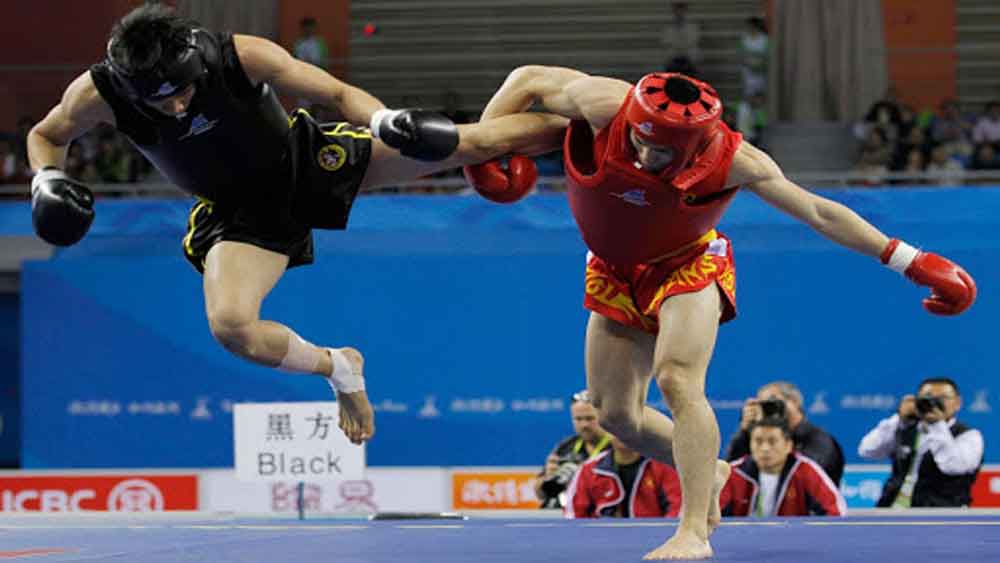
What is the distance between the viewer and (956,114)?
15.4 metres

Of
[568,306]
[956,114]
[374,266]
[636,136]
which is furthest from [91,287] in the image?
[636,136]

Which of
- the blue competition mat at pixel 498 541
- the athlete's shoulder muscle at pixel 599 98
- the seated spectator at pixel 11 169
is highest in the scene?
the seated spectator at pixel 11 169

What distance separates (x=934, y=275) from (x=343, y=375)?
224 cm

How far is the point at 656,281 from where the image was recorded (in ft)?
19.7

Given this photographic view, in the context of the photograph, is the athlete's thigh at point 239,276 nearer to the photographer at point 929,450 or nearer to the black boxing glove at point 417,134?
the black boxing glove at point 417,134

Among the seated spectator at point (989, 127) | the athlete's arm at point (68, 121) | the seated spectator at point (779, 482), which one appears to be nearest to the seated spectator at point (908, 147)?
the seated spectator at point (989, 127)

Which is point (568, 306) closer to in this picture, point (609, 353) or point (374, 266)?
point (374, 266)

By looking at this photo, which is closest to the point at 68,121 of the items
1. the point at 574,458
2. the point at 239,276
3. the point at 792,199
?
the point at 239,276

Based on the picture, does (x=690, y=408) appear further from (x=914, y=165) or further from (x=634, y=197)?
(x=914, y=165)

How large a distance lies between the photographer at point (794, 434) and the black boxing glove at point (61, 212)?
4.01 meters

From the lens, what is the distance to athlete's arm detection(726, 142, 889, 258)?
18.5 feet

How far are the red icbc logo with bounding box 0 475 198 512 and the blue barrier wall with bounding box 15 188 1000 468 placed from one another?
231cm

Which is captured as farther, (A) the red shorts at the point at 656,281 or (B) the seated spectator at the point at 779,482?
(B) the seated spectator at the point at 779,482

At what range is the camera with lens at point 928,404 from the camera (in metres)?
9.01
